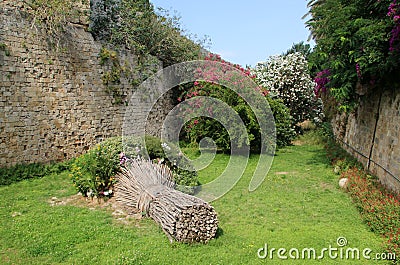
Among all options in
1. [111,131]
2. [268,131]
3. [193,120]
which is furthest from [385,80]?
[111,131]

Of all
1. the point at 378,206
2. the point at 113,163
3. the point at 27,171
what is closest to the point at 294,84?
the point at 378,206

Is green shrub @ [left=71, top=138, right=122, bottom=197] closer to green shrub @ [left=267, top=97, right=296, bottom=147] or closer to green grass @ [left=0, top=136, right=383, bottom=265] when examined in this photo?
green grass @ [left=0, top=136, right=383, bottom=265]

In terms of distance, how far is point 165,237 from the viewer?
493 cm

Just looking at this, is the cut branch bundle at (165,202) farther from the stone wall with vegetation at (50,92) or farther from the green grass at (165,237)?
the stone wall with vegetation at (50,92)

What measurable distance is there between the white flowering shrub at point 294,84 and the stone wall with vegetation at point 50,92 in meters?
7.45

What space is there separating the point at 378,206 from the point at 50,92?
26.7ft

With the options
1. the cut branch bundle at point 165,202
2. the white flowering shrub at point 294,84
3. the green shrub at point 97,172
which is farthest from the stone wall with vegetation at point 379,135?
the green shrub at point 97,172

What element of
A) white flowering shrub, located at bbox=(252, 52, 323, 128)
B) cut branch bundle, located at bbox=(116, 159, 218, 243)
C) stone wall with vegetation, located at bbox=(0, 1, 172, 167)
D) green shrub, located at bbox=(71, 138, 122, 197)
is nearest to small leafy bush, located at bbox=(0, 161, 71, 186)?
stone wall with vegetation, located at bbox=(0, 1, 172, 167)

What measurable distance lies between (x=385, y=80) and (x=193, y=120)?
21.1 feet

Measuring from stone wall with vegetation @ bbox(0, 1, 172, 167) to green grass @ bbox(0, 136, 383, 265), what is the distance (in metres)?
1.32

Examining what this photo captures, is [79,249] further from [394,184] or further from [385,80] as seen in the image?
[385,80]

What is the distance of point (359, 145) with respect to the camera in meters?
9.53

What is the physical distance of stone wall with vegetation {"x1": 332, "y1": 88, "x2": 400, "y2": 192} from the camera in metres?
6.79

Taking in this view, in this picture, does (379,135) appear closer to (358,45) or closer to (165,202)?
(358,45)
